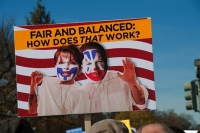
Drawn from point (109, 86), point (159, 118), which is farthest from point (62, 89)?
point (159, 118)

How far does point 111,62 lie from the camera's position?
29.9 ft

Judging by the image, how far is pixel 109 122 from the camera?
→ 2906mm

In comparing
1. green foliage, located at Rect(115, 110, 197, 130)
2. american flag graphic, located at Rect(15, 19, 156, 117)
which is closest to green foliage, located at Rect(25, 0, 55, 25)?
green foliage, located at Rect(115, 110, 197, 130)

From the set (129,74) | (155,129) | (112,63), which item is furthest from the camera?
(112,63)

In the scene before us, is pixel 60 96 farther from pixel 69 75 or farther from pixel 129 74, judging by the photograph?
pixel 129 74

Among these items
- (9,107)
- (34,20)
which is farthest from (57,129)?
(34,20)

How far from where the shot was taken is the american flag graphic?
8.89m

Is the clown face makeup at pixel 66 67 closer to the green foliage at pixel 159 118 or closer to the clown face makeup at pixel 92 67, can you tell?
the clown face makeup at pixel 92 67

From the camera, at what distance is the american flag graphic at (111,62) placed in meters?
8.89

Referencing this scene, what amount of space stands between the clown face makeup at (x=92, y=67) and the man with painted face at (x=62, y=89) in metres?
0.10

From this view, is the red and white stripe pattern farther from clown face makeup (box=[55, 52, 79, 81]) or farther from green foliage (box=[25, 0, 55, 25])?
green foliage (box=[25, 0, 55, 25])

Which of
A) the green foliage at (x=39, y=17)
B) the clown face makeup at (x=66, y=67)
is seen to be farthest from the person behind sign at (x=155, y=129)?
the green foliage at (x=39, y=17)

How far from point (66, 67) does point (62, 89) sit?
1.12 ft

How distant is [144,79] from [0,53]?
25668 mm
